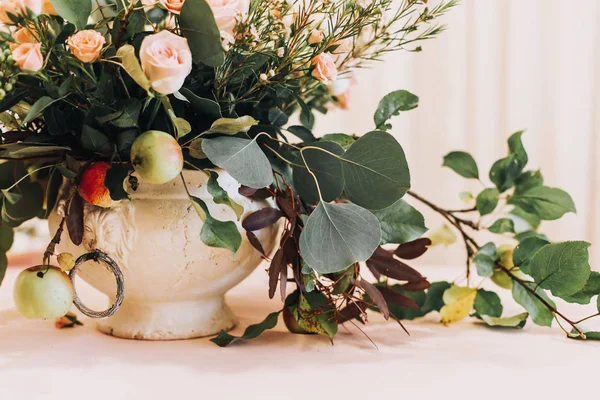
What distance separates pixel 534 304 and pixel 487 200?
5.2 inches

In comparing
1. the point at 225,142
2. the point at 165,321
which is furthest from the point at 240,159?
the point at 165,321

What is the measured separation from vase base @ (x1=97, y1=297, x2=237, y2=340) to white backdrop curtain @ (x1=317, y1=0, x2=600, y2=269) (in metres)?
1.04

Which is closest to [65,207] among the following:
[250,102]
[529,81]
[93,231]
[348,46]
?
[93,231]

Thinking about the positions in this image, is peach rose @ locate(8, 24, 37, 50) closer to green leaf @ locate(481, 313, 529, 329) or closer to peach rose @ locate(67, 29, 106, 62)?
peach rose @ locate(67, 29, 106, 62)

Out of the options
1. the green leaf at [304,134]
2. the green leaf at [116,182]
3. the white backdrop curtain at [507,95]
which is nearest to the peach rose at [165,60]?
the green leaf at [116,182]

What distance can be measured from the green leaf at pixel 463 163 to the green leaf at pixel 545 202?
0.20ft

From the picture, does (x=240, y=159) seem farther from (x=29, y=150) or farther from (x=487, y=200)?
(x=487, y=200)

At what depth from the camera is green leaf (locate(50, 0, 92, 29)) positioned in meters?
0.49

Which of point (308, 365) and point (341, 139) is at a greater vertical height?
point (341, 139)

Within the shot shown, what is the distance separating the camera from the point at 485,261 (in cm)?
69

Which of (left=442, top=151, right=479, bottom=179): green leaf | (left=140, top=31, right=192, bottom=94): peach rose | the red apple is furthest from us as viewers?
(left=442, top=151, right=479, bottom=179): green leaf

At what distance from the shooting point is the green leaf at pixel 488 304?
698 millimetres

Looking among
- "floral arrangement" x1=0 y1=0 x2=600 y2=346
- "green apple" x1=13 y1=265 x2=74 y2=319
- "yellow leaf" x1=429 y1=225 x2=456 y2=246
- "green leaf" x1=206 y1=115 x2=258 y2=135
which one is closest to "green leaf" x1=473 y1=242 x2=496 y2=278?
"floral arrangement" x1=0 y1=0 x2=600 y2=346

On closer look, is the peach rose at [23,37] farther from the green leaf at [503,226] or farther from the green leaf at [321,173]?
the green leaf at [503,226]
